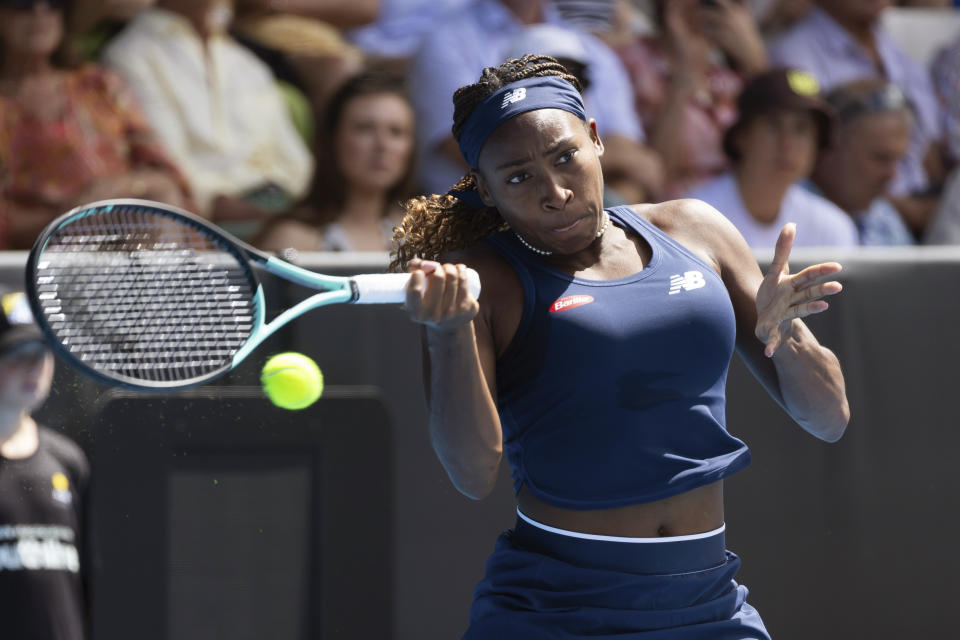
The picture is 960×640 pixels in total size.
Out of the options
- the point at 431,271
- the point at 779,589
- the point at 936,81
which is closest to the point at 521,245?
the point at 431,271

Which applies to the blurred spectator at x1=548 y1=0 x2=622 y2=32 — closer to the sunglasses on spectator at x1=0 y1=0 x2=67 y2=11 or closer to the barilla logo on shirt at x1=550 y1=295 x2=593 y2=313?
the sunglasses on spectator at x1=0 y1=0 x2=67 y2=11

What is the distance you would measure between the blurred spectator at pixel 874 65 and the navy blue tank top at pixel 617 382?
404 centimetres

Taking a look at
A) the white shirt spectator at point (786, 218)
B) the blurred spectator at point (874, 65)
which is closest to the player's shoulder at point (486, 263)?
the white shirt spectator at point (786, 218)

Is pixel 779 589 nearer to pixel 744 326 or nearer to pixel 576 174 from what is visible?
pixel 744 326

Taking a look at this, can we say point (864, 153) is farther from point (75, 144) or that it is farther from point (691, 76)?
point (75, 144)

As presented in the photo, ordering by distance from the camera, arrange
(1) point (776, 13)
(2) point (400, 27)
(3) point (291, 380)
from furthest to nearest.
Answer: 1. (1) point (776, 13)
2. (2) point (400, 27)
3. (3) point (291, 380)

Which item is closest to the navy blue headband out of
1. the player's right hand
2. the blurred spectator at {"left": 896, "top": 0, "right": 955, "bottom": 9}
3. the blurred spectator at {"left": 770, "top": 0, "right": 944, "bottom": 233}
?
the player's right hand

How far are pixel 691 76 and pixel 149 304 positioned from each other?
3586 mm

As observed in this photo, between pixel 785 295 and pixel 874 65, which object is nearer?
pixel 785 295

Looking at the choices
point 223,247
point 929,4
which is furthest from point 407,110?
point 929,4

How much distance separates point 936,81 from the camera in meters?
6.28

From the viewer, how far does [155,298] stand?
2508 millimetres

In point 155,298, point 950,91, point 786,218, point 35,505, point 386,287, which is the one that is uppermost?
point 950,91

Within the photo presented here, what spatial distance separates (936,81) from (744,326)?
15.0 feet
